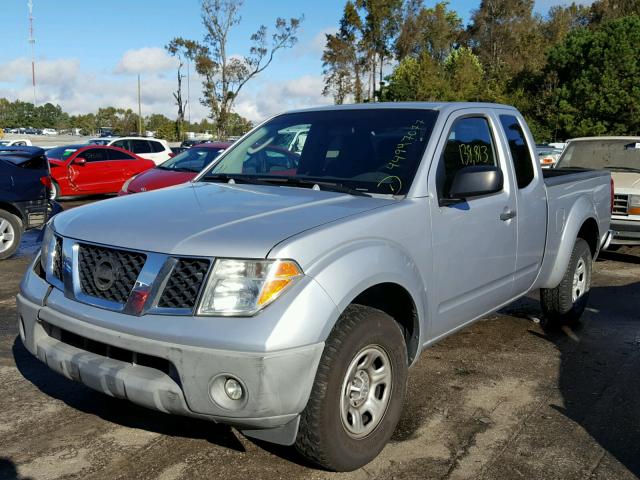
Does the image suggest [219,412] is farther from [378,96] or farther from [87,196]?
[378,96]

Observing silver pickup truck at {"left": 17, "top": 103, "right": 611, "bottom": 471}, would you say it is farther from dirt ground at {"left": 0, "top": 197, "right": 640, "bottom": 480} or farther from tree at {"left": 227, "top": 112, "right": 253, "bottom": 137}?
tree at {"left": 227, "top": 112, "right": 253, "bottom": 137}

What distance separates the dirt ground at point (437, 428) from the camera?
323 centimetres

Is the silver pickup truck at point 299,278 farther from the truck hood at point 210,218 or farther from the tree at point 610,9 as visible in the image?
the tree at point 610,9

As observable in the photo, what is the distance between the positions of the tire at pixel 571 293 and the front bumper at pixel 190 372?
3493 mm

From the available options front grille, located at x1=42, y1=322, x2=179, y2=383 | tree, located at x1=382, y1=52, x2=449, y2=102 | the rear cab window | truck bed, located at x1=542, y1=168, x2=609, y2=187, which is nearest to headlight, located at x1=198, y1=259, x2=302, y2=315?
front grille, located at x1=42, y1=322, x2=179, y2=383

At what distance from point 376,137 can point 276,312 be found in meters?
1.78

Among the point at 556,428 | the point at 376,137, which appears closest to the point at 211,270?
the point at 376,137

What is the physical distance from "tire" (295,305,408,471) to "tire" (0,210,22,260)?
7.04m

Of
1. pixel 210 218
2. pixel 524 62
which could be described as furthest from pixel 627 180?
pixel 524 62

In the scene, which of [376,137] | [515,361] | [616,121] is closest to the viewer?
[376,137]

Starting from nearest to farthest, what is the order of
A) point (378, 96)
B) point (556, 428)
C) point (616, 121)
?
point (556, 428)
point (616, 121)
point (378, 96)

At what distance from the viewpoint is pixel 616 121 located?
38562mm

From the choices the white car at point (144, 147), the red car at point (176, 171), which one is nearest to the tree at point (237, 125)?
the white car at point (144, 147)

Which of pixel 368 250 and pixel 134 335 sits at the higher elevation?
pixel 368 250
